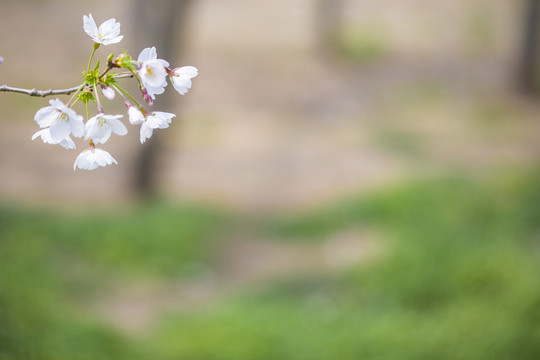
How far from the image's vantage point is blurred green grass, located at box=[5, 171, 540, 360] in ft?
12.5

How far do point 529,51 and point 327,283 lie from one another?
10.1 meters

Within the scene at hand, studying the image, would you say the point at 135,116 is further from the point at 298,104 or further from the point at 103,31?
the point at 298,104

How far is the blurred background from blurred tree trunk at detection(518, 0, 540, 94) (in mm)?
60

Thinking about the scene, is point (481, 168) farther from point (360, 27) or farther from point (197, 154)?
point (360, 27)

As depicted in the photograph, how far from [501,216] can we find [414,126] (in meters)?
5.08

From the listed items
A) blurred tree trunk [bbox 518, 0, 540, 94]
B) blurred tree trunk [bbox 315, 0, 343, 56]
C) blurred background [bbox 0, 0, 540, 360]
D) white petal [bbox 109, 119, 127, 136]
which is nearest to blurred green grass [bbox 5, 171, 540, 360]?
blurred background [bbox 0, 0, 540, 360]

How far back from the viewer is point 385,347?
3.94 meters

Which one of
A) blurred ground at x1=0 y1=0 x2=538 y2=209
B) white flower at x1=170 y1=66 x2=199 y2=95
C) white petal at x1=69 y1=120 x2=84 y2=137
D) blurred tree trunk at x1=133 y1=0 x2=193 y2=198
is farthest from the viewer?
blurred ground at x1=0 y1=0 x2=538 y2=209

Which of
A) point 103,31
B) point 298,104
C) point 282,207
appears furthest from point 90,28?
point 298,104

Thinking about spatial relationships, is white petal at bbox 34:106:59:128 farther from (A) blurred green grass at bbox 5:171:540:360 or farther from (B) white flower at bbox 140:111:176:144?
(A) blurred green grass at bbox 5:171:540:360

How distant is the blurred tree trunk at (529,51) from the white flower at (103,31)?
43.7 ft

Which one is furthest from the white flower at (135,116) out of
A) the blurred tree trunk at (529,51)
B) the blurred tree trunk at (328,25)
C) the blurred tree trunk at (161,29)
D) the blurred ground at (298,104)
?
the blurred tree trunk at (328,25)

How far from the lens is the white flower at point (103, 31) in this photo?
120cm

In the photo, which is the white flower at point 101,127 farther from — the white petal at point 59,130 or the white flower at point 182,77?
the white flower at point 182,77
